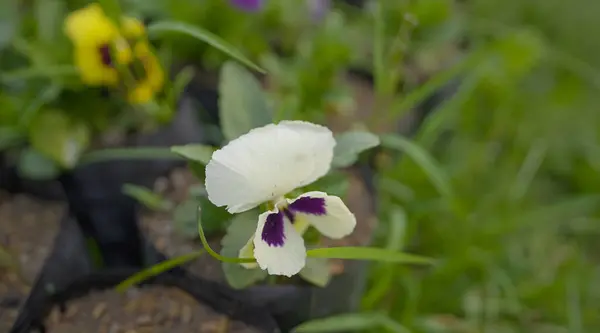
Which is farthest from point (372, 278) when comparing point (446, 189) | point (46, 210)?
point (46, 210)

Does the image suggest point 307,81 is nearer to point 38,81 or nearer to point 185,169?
point 185,169

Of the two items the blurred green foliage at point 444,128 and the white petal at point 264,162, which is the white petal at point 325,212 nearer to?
the white petal at point 264,162

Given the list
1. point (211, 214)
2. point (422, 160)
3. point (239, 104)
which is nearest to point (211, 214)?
point (211, 214)

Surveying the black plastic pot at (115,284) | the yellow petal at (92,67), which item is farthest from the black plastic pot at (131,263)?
the yellow petal at (92,67)

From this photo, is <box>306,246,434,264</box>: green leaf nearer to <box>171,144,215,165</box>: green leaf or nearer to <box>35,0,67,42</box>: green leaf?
<box>171,144,215,165</box>: green leaf

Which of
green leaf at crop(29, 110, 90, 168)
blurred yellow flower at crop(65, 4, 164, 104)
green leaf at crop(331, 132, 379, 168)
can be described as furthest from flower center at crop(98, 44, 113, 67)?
green leaf at crop(331, 132, 379, 168)

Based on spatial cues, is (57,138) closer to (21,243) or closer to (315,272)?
(21,243)
